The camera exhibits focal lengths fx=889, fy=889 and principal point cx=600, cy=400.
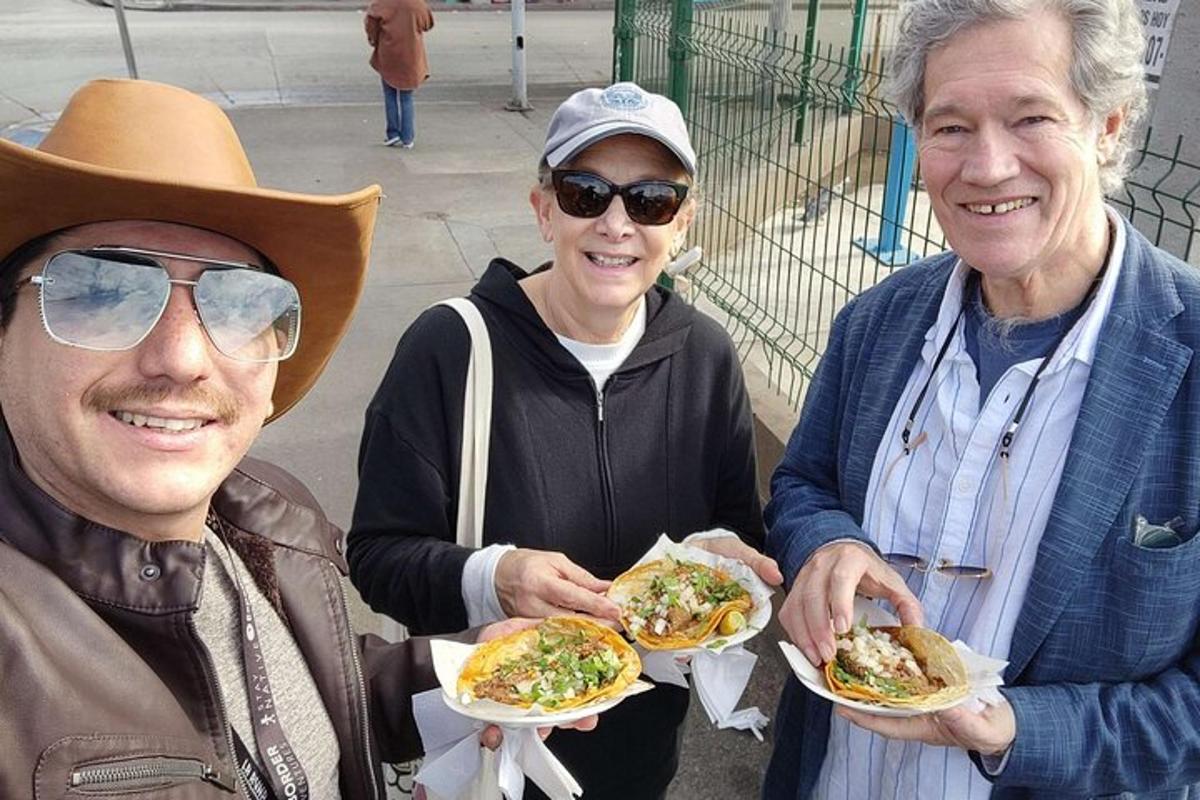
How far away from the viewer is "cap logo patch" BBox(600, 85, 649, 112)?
1.86 m

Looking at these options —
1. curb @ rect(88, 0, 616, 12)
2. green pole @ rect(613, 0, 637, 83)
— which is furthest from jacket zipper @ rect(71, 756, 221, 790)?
curb @ rect(88, 0, 616, 12)

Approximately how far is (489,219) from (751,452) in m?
6.89

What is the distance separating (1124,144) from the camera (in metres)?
1.59

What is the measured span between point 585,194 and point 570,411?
47 centimetres

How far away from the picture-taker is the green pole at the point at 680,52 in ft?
16.3

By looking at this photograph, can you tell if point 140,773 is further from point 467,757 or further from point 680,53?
point 680,53

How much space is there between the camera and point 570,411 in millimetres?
1977

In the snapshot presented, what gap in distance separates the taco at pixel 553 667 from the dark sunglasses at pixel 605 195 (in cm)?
87

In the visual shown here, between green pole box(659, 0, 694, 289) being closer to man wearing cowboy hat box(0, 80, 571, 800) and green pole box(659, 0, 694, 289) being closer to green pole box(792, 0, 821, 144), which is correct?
green pole box(792, 0, 821, 144)

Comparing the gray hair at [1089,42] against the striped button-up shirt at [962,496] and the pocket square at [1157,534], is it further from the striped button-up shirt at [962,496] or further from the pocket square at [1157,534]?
the pocket square at [1157,534]

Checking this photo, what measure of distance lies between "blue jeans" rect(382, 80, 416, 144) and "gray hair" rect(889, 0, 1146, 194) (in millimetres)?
10268

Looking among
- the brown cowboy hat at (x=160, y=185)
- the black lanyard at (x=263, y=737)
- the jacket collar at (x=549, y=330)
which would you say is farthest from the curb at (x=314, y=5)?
the black lanyard at (x=263, y=737)

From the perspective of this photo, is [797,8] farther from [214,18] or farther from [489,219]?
[214,18]

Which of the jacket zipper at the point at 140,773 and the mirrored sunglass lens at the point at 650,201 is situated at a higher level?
the mirrored sunglass lens at the point at 650,201
